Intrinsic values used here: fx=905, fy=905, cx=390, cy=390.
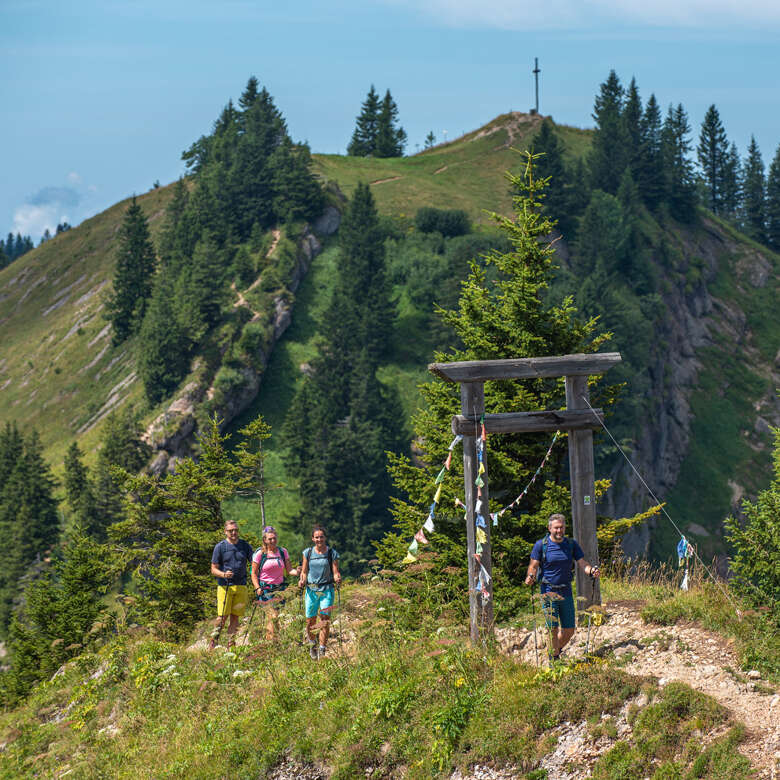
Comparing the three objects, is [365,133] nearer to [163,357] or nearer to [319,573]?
[163,357]

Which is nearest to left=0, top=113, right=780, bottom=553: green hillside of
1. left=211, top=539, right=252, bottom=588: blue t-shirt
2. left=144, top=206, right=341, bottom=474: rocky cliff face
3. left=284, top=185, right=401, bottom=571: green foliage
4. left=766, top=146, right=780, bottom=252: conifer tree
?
left=144, top=206, right=341, bottom=474: rocky cliff face

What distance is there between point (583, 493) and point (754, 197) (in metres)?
125

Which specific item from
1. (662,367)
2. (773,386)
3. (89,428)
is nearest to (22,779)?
(89,428)

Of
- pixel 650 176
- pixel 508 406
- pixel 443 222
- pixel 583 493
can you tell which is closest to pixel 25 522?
pixel 443 222

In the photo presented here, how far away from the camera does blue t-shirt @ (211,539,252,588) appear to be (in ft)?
43.7

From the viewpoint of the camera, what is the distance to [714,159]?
13950 centimetres

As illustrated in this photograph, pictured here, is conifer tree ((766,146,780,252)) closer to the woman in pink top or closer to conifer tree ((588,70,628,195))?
conifer tree ((588,70,628,195))

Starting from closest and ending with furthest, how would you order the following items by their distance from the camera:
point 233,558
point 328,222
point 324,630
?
point 324,630
point 233,558
point 328,222

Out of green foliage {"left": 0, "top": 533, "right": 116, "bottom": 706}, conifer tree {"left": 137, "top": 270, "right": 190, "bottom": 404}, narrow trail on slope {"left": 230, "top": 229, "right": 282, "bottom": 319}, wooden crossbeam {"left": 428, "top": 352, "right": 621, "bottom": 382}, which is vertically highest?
narrow trail on slope {"left": 230, "top": 229, "right": 282, "bottom": 319}

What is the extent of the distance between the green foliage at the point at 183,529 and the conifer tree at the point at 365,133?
10510 centimetres

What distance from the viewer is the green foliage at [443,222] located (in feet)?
287

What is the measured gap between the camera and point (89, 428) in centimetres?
7475

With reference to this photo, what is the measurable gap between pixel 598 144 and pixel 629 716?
3909 inches

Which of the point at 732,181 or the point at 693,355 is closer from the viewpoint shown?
the point at 693,355
